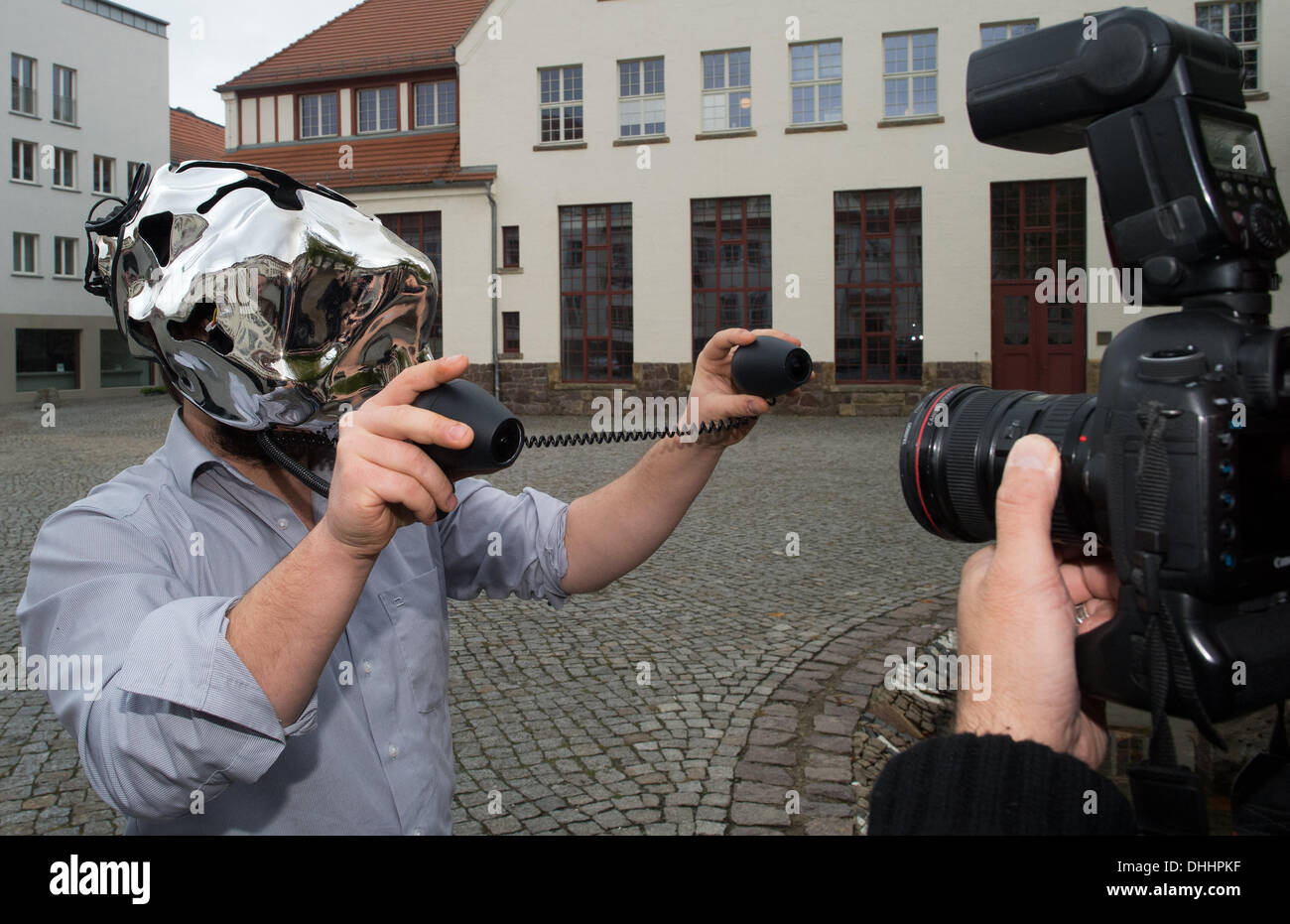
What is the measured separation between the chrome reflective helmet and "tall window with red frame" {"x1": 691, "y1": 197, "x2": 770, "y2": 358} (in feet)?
73.3

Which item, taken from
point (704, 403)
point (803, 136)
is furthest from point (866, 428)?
Answer: point (704, 403)

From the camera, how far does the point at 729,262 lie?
79.5ft

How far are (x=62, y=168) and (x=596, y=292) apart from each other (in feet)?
69.5

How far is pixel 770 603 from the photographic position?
690cm

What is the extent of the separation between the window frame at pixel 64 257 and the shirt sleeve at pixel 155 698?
3769 cm

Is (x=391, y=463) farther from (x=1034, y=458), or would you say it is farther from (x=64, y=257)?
(x=64, y=257)

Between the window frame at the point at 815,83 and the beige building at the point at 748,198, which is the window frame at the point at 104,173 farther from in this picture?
the window frame at the point at 815,83

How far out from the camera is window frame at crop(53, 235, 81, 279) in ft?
113

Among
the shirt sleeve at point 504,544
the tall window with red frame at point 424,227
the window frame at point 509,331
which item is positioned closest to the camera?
the shirt sleeve at point 504,544

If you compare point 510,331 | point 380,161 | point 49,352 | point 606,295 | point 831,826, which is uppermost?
point 380,161

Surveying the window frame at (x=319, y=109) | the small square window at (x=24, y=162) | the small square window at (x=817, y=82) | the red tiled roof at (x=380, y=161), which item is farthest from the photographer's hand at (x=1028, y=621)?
the small square window at (x=24, y=162)

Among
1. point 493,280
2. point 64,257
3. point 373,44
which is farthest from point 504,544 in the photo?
point 64,257

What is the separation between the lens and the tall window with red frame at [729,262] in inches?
945

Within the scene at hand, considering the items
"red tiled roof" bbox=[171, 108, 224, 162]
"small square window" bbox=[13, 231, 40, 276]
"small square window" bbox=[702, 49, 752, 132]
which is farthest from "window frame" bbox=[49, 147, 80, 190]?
"small square window" bbox=[702, 49, 752, 132]
